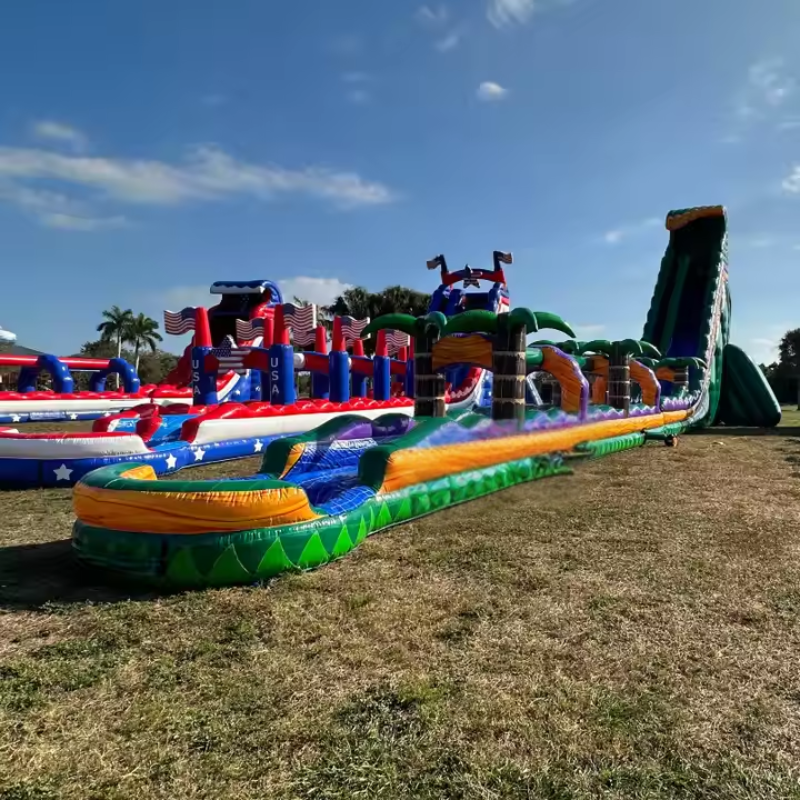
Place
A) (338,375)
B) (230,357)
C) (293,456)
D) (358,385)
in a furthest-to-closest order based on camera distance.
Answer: (358,385) → (338,375) → (230,357) → (293,456)

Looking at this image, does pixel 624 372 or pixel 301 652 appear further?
pixel 624 372

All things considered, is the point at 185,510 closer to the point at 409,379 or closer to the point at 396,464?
the point at 396,464

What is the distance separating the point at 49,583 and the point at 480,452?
143 inches

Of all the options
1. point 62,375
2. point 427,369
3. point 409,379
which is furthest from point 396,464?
point 62,375

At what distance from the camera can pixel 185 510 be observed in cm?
325

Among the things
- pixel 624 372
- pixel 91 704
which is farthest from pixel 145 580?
pixel 624 372

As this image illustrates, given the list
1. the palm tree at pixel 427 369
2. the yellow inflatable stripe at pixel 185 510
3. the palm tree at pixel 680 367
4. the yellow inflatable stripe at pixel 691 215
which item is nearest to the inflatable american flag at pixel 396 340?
the palm tree at pixel 680 367

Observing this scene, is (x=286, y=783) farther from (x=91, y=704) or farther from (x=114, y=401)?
(x=114, y=401)

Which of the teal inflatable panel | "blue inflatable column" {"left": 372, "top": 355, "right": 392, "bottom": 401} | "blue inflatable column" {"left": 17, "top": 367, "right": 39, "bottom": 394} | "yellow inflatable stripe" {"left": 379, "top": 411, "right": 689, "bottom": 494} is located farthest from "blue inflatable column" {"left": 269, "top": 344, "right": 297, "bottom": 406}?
the teal inflatable panel

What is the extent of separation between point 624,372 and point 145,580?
846 centimetres

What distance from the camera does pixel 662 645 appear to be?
2.65 meters

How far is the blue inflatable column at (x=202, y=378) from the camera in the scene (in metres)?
11.2

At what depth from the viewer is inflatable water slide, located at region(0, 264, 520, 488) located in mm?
6805

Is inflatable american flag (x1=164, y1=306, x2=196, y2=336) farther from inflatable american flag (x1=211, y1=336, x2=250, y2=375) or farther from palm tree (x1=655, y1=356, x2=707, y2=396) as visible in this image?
palm tree (x1=655, y1=356, x2=707, y2=396)
